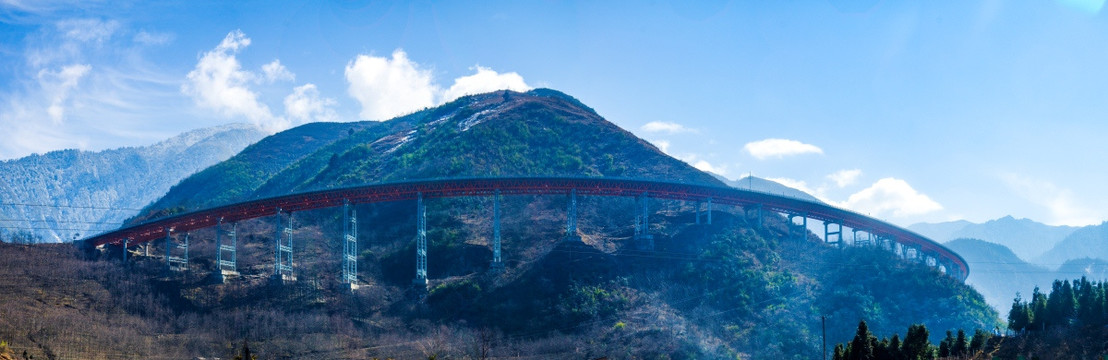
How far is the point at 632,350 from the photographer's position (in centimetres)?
9081

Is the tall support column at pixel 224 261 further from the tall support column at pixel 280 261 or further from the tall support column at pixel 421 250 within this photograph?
the tall support column at pixel 421 250

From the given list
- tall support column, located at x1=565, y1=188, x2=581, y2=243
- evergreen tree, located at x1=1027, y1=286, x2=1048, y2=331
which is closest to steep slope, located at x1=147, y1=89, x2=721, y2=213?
tall support column, located at x1=565, y1=188, x2=581, y2=243

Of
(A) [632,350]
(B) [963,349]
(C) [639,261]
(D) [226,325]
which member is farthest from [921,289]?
(D) [226,325]

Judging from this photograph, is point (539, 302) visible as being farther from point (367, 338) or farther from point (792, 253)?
point (792, 253)

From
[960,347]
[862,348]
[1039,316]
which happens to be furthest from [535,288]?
[1039,316]

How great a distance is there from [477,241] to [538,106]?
54.5m

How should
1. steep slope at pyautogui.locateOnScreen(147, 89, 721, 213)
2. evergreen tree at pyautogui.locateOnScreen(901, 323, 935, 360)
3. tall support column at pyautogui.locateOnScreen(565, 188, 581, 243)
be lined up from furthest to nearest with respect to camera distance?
steep slope at pyautogui.locateOnScreen(147, 89, 721, 213)
tall support column at pyautogui.locateOnScreen(565, 188, 581, 243)
evergreen tree at pyautogui.locateOnScreen(901, 323, 935, 360)

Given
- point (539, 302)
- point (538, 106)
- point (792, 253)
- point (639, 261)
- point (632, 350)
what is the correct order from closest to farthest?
point (632, 350)
point (539, 302)
point (639, 261)
point (792, 253)
point (538, 106)

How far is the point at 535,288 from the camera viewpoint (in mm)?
103500

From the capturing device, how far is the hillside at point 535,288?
9319 centimetres

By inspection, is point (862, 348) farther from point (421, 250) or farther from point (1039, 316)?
point (421, 250)

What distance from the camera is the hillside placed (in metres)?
93.2

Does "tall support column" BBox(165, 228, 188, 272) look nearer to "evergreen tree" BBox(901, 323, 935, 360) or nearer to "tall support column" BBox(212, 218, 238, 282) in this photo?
"tall support column" BBox(212, 218, 238, 282)

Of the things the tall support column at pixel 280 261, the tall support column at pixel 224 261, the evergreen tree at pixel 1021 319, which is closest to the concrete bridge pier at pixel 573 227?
the tall support column at pixel 280 261
